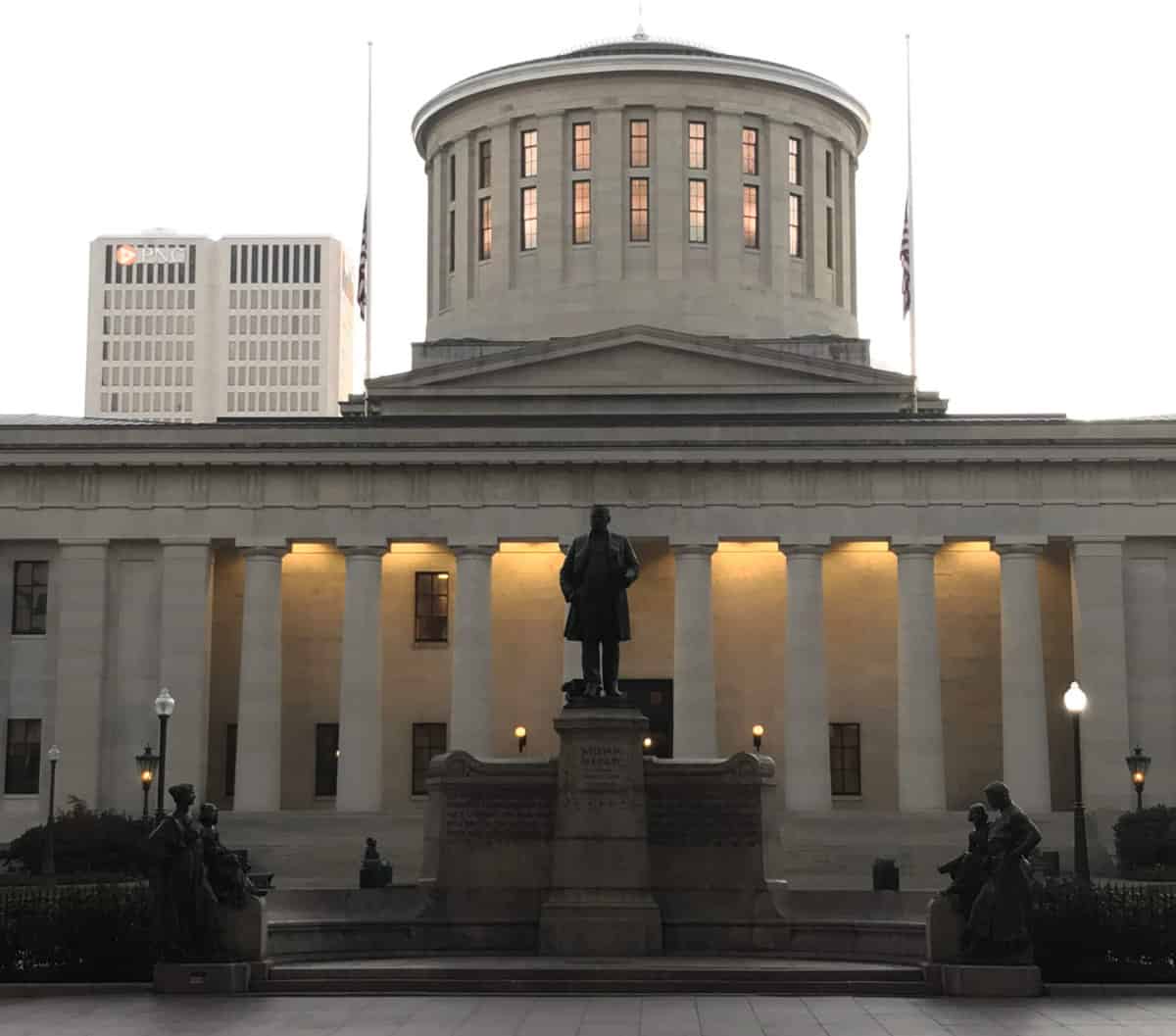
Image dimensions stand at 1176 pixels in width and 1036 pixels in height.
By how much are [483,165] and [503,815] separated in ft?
168

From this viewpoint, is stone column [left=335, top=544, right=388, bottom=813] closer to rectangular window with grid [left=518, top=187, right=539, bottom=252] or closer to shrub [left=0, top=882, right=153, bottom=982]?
rectangular window with grid [left=518, top=187, right=539, bottom=252]

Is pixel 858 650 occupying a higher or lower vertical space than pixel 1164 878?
higher

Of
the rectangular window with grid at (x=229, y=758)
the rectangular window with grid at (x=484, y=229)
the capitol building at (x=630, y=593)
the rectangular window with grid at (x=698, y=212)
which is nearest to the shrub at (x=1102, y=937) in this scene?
the capitol building at (x=630, y=593)

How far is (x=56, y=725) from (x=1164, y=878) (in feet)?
108

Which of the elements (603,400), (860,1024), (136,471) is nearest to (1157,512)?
(603,400)

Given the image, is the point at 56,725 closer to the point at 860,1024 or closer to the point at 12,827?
the point at 12,827

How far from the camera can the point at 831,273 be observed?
79.6 m

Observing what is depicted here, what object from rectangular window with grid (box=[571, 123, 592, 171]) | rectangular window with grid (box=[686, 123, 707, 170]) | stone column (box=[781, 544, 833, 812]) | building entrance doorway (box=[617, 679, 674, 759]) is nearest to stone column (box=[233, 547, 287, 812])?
building entrance doorway (box=[617, 679, 674, 759])

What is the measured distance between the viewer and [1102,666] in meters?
61.9

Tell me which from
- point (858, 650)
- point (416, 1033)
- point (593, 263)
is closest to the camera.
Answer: point (416, 1033)

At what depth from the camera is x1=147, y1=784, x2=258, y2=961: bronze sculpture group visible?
89.6 feet

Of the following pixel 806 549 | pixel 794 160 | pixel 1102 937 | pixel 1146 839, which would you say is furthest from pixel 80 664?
pixel 1102 937

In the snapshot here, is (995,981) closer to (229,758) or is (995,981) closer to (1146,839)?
(1146,839)

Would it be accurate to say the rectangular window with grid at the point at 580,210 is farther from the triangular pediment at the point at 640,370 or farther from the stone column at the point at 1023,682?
the stone column at the point at 1023,682
